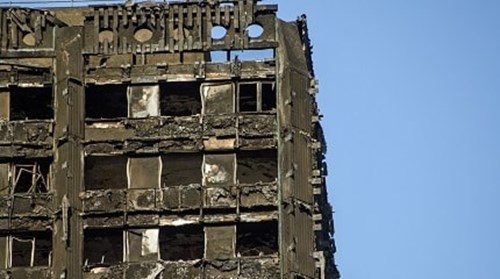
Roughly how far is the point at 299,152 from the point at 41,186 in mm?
11030

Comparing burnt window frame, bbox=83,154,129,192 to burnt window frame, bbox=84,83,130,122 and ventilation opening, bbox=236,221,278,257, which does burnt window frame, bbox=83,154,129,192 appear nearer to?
burnt window frame, bbox=84,83,130,122

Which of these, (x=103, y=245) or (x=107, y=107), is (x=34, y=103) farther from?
(x=103, y=245)

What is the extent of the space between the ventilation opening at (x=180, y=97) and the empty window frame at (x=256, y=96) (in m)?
1.84

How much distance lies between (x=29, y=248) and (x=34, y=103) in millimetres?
6446

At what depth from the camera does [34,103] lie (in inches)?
2975

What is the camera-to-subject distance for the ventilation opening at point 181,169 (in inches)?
2896

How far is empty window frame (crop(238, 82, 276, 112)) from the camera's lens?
74.5 m

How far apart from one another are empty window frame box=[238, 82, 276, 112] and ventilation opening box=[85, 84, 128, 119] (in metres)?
5.08

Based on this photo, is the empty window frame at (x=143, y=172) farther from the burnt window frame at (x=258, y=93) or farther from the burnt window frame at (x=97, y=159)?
the burnt window frame at (x=258, y=93)

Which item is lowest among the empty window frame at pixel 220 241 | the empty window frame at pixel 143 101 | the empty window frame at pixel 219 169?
the empty window frame at pixel 220 241

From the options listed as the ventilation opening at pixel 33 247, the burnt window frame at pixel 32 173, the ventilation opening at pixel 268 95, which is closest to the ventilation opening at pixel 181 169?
the ventilation opening at pixel 268 95

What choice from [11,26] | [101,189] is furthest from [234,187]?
[11,26]

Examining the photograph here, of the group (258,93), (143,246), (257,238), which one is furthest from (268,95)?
(143,246)

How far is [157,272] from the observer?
236 ft
